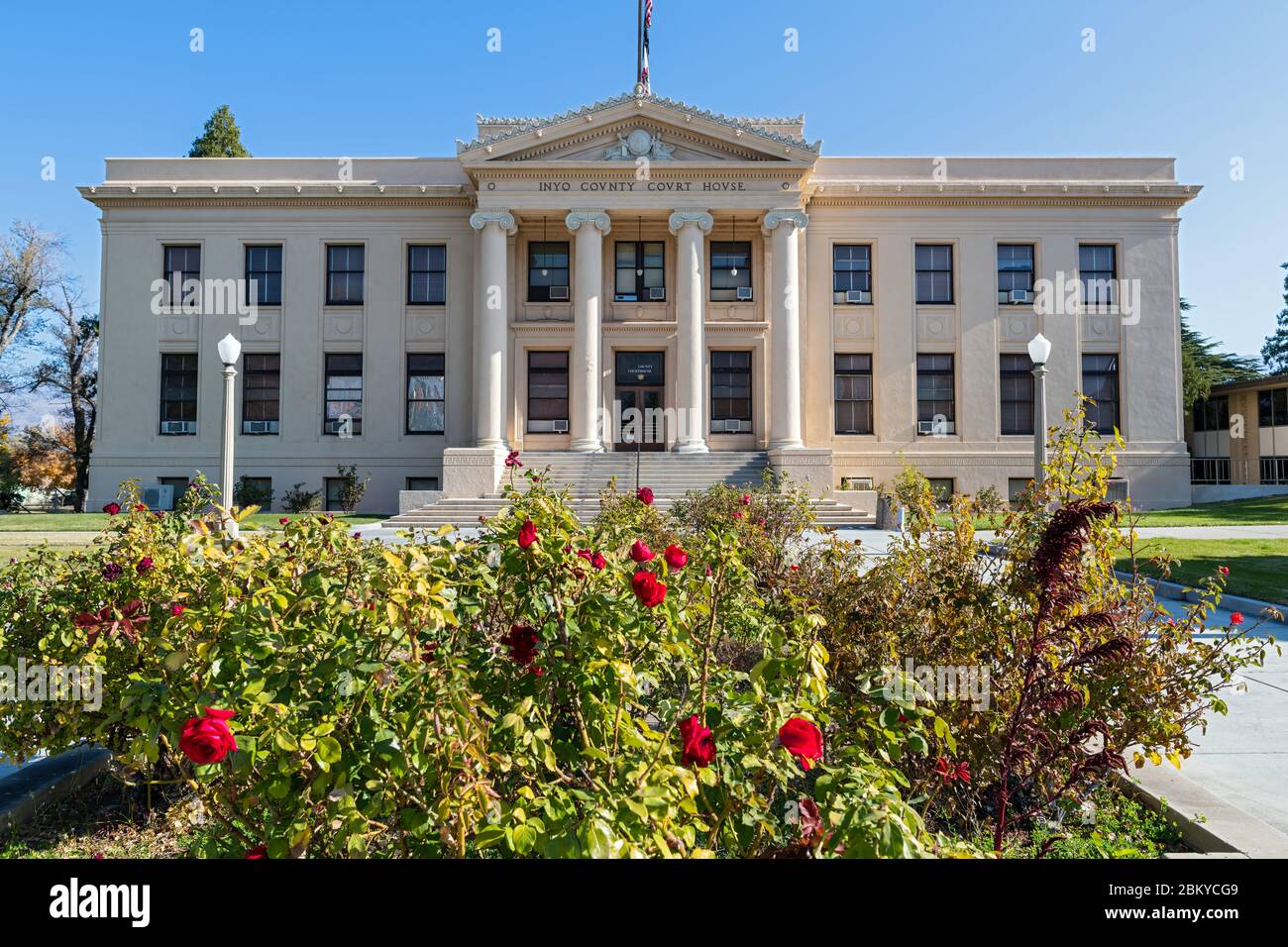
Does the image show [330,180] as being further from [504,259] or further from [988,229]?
[988,229]

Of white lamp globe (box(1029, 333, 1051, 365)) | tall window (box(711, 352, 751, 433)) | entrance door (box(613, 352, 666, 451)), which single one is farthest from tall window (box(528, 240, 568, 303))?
white lamp globe (box(1029, 333, 1051, 365))

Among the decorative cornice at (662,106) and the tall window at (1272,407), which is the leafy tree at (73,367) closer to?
the decorative cornice at (662,106)

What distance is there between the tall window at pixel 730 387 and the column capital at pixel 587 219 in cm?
621

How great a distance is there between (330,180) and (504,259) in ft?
27.4

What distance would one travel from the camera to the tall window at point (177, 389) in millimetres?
26812

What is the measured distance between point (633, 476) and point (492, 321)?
741cm

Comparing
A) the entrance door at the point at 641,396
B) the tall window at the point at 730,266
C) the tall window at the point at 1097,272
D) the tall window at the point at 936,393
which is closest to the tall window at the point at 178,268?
the entrance door at the point at 641,396

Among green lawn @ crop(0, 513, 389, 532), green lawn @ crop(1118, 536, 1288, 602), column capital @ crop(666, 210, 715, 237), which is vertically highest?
column capital @ crop(666, 210, 715, 237)

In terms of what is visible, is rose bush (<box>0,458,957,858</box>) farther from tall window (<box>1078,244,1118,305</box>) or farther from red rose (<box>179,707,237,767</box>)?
tall window (<box>1078,244,1118,305</box>)

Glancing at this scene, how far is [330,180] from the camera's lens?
2700 centimetres

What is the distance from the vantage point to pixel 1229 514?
22703 millimetres

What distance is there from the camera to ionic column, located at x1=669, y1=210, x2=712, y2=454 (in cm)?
2428

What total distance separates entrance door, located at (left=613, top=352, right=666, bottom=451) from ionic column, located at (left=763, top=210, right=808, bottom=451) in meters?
4.49
